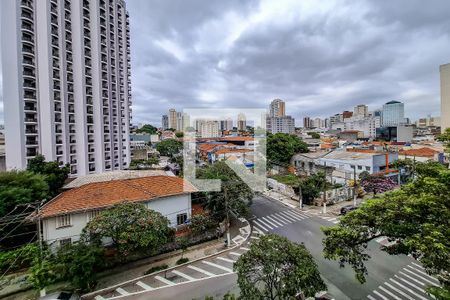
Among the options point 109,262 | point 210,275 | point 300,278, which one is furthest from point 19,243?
point 300,278

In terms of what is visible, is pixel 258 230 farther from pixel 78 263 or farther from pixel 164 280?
pixel 78 263

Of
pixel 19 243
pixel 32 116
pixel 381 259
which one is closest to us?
pixel 381 259

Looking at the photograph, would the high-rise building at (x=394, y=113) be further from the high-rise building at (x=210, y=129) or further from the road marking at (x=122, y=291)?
the road marking at (x=122, y=291)

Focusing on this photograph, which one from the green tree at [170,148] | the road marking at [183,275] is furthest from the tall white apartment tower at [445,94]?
the green tree at [170,148]

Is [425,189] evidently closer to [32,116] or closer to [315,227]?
[315,227]

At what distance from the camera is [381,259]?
14.3 metres

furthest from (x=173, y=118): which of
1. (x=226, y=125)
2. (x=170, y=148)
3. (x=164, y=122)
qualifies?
(x=170, y=148)

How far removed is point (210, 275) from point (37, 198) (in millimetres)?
14307

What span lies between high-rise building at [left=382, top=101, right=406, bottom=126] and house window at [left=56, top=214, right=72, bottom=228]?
15654cm

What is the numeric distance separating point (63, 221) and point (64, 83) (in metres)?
31.7

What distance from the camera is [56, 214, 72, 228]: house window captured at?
1456cm

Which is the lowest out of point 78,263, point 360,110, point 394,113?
point 78,263

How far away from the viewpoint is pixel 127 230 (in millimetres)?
12336

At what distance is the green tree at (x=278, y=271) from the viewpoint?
7.65 metres
